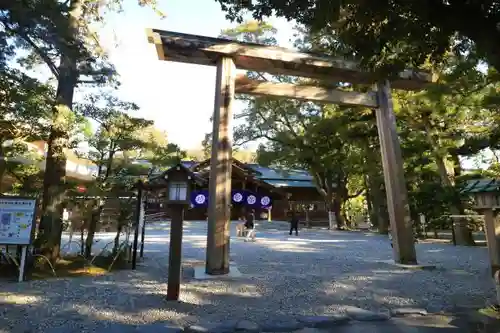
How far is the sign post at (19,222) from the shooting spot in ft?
20.2

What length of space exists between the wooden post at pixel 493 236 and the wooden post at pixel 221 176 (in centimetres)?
453

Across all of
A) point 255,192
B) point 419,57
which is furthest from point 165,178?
point 255,192

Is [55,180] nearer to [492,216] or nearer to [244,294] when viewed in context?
[244,294]

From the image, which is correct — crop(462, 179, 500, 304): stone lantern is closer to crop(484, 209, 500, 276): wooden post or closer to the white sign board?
crop(484, 209, 500, 276): wooden post

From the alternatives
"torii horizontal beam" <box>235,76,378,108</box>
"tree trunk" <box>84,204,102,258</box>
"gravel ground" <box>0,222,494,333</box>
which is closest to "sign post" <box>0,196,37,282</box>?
"gravel ground" <box>0,222,494,333</box>

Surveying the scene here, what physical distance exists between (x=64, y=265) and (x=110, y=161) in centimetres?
256

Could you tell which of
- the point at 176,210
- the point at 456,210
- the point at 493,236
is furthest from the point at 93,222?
the point at 456,210

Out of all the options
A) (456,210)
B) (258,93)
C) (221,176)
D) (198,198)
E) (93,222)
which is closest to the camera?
(221,176)

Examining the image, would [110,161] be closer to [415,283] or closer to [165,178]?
[165,178]

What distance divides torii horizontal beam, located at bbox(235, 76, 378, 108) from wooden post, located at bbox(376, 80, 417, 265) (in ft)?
1.08

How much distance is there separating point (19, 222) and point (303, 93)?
6.82 m

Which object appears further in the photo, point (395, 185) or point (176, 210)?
point (395, 185)

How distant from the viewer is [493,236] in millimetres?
5180

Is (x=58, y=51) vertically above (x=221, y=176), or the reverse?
(x=58, y=51)
